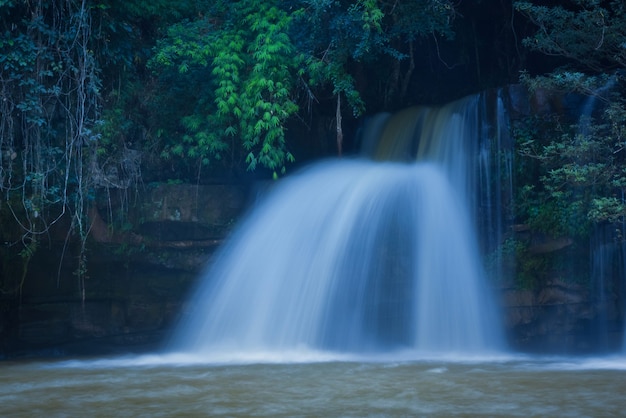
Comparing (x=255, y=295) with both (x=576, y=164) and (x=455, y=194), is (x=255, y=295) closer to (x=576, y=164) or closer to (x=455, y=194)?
(x=455, y=194)

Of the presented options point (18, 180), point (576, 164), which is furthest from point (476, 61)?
point (18, 180)

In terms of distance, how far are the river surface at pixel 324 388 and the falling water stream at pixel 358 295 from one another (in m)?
0.05

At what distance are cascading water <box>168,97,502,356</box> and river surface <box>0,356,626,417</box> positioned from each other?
0.98 meters

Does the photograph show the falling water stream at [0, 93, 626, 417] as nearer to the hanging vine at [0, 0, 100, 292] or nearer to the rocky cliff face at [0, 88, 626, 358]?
the rocky cliff face at [0, 88, 626, 358]

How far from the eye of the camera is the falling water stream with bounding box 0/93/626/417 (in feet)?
23.6

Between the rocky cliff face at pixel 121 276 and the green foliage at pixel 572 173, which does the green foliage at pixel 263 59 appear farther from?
the green foliage at pixel 572 173

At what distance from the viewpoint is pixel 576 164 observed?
8609 millimetres

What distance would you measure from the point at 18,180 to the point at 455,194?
6.38m

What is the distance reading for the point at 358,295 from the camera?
9.34m

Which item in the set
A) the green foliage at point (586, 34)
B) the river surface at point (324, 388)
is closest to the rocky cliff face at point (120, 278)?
the river surface at point (324, 388)

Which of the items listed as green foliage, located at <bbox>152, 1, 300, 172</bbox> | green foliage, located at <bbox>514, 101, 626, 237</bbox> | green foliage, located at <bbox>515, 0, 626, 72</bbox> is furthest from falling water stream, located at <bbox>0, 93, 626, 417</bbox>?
green foliage, located at <bbox>515, 0, 626, 72</bbox>

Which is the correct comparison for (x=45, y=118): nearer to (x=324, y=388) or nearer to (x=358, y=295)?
(x=358, y=295)

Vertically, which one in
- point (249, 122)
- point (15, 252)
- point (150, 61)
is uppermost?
point (150, 61)

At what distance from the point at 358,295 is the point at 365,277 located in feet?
0.86
